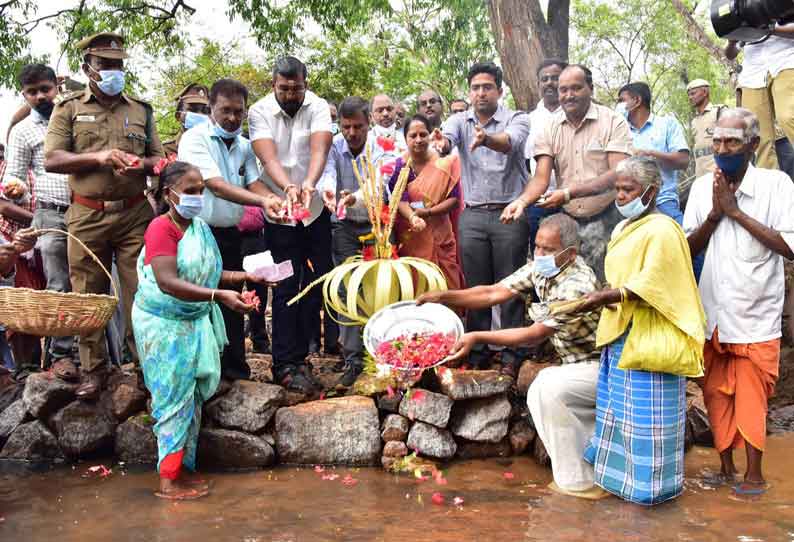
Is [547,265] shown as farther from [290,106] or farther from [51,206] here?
[51,206]

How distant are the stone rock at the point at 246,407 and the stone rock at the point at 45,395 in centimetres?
110

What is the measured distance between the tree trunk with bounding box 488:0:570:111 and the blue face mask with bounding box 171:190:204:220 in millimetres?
6215

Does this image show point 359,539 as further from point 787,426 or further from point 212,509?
point 787,426

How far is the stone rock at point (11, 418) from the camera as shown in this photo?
18.4ft

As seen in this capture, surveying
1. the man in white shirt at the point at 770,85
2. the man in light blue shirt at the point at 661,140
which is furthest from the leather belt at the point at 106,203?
the man in white shirt at the point at 770,85

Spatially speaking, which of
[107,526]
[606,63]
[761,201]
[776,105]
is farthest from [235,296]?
[606,63]

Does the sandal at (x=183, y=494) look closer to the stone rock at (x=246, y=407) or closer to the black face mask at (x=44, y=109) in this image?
the stone rock at (x=246, y=407)

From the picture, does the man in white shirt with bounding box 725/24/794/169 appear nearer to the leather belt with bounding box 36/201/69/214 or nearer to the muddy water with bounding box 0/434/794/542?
the muddy water with bounding box 0/434/794/542

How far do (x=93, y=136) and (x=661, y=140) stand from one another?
14.8ft

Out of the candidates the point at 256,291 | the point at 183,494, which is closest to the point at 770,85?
the point at 256,291

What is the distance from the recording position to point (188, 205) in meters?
4.67

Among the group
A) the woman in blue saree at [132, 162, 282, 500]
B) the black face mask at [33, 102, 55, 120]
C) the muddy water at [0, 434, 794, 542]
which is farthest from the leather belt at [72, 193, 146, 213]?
the muddy water at [0, 434, 794, 542]

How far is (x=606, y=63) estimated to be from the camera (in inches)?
1030

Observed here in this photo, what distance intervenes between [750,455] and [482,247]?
2.27 m
